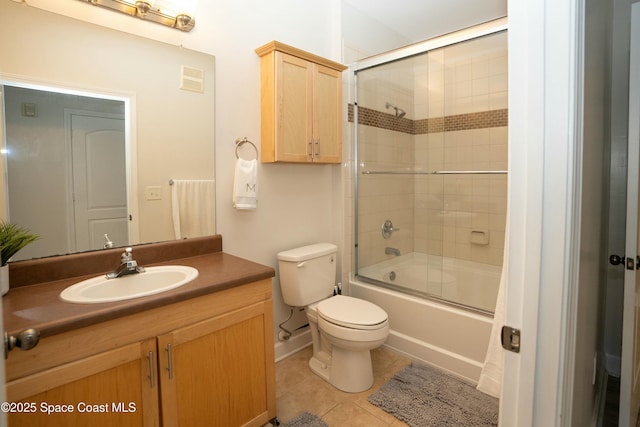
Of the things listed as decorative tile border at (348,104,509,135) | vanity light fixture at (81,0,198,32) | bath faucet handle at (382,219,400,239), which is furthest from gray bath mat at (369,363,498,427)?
vanity light fixture at (81,0,198,32)

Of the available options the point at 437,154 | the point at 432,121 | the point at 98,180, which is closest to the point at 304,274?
the point at 98,180

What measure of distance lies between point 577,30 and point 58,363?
1586 millimetres

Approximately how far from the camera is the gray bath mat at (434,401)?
1722 mm

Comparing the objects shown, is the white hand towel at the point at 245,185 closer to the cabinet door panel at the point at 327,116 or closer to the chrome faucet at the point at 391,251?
the cabinet door panel at the point at 327,116

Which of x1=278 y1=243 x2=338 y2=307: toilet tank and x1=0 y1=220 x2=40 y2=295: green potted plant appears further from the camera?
x1=278 y1=243 x2=338 y2=307: toilet tank

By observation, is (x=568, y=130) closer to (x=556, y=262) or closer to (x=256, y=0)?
(x=556, y=262)

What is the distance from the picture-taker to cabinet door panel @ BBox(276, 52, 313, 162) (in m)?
2.05

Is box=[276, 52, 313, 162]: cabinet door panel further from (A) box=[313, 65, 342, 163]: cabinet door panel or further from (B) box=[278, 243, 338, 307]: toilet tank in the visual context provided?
(B) box=[278, 243, 338, 307]: toilet tank

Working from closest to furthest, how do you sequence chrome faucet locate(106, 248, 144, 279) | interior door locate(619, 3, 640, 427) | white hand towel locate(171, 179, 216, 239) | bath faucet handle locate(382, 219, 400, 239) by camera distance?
1. interior door locate(619, 3, 640, 427)
2. chrome faucet locate(106, 248, 144, 279)
3. white hand towel locate(171, 179, 216, 239)
4. bath faucet handle locate(382, 219, 400, 239)

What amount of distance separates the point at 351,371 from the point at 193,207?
1320 mm

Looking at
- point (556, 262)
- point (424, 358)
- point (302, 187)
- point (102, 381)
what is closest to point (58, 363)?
point (102, 381)

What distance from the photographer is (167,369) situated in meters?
1.28

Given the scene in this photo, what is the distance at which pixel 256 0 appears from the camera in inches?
82.5

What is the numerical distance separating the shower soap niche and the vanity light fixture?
8.30 ft
